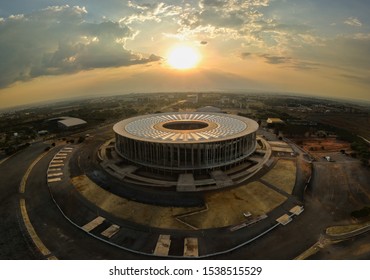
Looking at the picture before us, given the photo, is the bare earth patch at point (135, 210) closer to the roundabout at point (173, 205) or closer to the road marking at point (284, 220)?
the roundabout at point (173, 205)

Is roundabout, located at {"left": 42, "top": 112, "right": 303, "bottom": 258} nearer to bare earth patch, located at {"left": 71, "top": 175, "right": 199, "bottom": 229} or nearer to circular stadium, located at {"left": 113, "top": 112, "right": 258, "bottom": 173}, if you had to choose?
bare earth patch, located at {"left": 71, "top": 175, "right": 199, "bottom": 229}

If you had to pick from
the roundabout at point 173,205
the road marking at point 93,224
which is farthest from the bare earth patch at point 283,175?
the road marking at point 93,224

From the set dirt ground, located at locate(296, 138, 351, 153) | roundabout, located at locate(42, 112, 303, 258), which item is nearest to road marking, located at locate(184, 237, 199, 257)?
roundabout, located at locate(42, 112, 303, 258)

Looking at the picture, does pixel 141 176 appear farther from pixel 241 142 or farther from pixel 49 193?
pixel 241 142

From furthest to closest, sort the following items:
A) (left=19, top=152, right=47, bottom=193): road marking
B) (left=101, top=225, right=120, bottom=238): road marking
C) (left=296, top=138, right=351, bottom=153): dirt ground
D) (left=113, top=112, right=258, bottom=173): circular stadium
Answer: (left=296, top=138, right=351, bottom=153): dirt ground → (left=113, top=112, right=258, bottom=173): circular stadium → (left=19, top=152, right=47, bottom=193): road marking → (left=101, top=225, right=120, bottom=238): road marking

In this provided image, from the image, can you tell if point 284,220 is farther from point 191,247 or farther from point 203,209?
point 191,247
